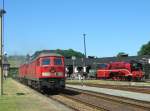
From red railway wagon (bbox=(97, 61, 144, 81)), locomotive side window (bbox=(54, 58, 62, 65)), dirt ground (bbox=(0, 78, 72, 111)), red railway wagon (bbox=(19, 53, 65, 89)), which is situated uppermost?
red railway wagon (bbox=(97, 61, 144, 81))

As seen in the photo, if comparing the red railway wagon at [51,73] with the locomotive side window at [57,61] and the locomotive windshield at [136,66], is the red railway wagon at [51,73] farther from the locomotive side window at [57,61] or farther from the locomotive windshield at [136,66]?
the locomotive windshield at [136,66]

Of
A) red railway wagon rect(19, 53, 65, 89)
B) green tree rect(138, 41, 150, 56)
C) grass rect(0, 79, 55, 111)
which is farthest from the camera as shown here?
green tree rect(138, 41, 150, 56)

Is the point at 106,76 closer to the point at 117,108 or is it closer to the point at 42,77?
the point at 42,77

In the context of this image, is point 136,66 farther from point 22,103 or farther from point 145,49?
point 145,49

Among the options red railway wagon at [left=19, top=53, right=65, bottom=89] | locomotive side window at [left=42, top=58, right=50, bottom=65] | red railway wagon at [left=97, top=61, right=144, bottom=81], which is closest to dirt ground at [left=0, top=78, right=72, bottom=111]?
red railway wagon at [left=19, top=53, right=65, bottom=89]

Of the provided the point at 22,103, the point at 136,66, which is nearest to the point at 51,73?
the point at 22,103

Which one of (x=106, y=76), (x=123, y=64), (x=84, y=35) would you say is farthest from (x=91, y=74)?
(x=123, y=64)

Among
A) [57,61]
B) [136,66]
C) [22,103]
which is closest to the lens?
[22,103]

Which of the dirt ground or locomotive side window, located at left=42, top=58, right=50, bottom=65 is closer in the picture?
the dirt ground

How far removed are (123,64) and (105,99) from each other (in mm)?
46308

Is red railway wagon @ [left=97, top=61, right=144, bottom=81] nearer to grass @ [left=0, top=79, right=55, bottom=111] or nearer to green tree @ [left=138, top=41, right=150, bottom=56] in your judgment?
grass @ [left=0, top=79, right=55, bottom=111]

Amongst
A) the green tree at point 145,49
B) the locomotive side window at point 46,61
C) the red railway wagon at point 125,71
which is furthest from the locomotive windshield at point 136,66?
the green tree at point 145,49

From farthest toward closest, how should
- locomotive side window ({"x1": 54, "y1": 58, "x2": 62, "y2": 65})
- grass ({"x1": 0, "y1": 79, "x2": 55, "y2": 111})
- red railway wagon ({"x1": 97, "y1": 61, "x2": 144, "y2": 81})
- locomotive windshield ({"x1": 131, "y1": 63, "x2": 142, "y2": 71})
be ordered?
locomotive windshield ({"x1": 131, "y1": 63, "x2": 142, "y2": 71}) < red railway wagon ({"x1": 97, "y1": 61, "x2": 144, "y2": 81}) < locomotive side window ({"x1": 54, "y1": 58, "x2": 62, "y2": 65}) < grass ({"x1": 0, "y1": 79, "x2": 55, "y2": 111})

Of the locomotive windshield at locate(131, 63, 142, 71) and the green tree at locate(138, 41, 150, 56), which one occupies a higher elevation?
the green tree at locate(138, 41, 150, 56)
